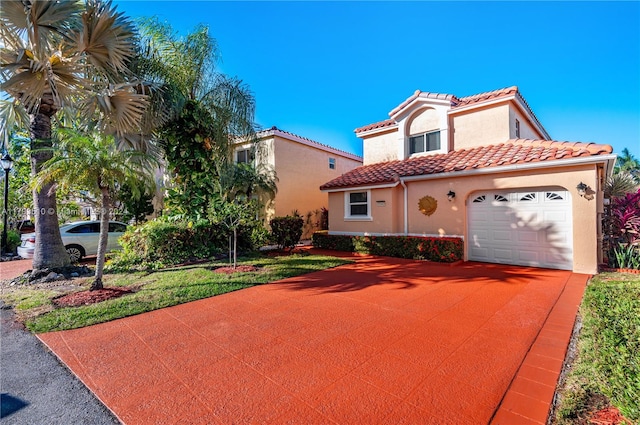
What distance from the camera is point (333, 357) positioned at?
146 inches

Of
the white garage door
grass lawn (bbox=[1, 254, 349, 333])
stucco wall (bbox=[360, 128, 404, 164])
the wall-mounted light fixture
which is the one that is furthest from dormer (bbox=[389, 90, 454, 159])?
grass lawn (bbox=[1, 254, 349, 333])

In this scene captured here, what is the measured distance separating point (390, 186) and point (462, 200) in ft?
9.42

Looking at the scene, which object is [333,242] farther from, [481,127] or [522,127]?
[522,127]

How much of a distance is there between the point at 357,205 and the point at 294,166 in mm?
5577

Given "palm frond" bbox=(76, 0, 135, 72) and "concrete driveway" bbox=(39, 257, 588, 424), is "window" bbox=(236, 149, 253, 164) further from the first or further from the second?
"concrete driveway" bbox=(39, 257, 588, 424)

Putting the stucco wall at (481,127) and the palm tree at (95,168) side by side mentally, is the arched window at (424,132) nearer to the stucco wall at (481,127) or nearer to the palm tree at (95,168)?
the stucco wall at (481,127)

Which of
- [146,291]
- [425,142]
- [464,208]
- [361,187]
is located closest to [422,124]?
[425,142]

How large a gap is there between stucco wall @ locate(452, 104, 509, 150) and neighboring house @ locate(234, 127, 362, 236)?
347 inches

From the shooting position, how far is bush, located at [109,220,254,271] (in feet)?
31.7

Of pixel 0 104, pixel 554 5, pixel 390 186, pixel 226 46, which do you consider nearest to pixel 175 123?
pixel 226 46

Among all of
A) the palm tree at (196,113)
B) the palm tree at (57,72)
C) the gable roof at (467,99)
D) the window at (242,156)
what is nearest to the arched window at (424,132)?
the gable roof at (467,99)

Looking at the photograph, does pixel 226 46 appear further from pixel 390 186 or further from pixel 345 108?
pixel 345 108

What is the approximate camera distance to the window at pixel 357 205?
1352 centimetres

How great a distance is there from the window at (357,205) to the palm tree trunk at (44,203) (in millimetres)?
10609
